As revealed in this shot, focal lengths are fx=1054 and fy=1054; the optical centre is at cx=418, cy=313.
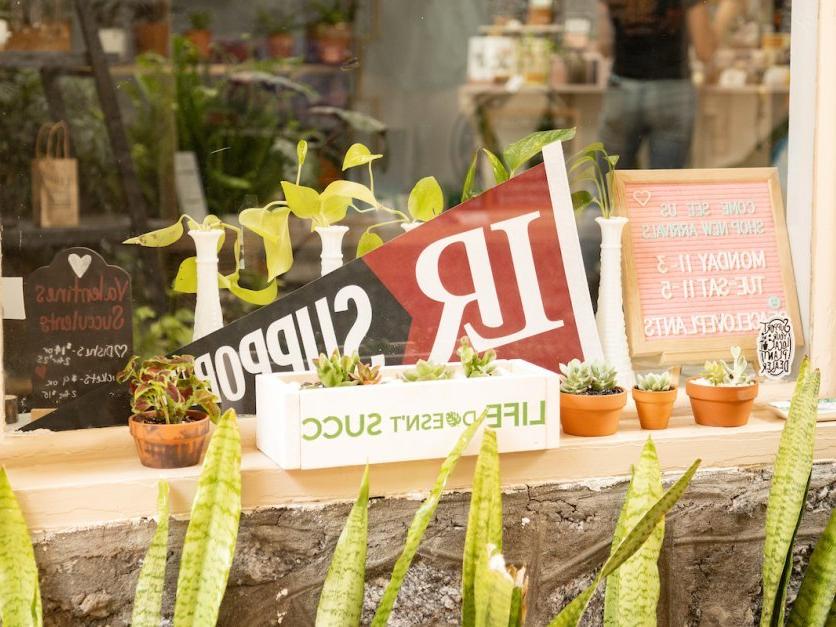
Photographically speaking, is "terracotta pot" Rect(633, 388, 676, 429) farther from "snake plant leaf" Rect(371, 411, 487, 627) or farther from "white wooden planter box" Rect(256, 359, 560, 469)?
"snake plant leaf" Rect(371, 411, 487, 627)

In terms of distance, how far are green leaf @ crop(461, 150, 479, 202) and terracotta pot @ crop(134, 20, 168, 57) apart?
0.69 meters

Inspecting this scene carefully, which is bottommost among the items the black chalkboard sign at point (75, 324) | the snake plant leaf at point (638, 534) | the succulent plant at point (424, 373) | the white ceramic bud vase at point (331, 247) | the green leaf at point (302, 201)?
the snake plant leaf at point (638, 534)

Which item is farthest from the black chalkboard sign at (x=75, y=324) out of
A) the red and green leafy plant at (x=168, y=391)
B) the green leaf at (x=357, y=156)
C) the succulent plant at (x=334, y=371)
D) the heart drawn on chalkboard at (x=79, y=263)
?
the green leaf at (x=357, y=156)

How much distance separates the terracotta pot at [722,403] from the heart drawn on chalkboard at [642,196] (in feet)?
1.18

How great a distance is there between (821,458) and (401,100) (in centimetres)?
109

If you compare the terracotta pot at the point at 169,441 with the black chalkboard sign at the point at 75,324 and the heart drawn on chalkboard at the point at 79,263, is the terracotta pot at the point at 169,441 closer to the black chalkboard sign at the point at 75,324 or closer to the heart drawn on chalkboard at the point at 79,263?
the black chalkboard sign at the point at 75,324

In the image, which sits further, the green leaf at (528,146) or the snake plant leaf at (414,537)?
the green leaf at (528,146)

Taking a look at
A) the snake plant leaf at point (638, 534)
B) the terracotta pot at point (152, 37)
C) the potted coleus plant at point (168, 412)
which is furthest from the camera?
the terracotta pot at point (152, 37)

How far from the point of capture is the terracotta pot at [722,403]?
191 centimetres

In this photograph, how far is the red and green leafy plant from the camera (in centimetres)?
165

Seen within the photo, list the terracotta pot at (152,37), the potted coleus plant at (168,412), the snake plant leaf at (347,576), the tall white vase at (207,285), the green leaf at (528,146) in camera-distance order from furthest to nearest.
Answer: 1. the terracotta pot at (152,37)
2. the green leaf at (528,146)
3. the tall white vase at (207,285)
4. the potted coleus plant at (168,412)
5. the snake plant leaf at (347,576)

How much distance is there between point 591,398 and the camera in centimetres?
184

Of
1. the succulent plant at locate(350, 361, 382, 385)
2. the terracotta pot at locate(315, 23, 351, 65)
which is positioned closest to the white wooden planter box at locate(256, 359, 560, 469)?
the succulent plant at locate(350, 361, 382, 385)

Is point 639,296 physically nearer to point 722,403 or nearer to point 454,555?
point 722,403
